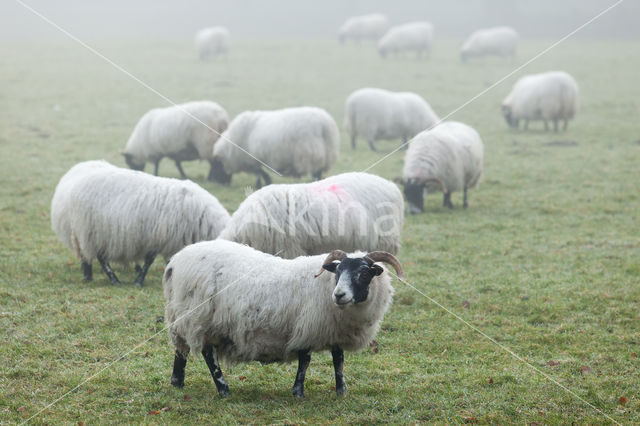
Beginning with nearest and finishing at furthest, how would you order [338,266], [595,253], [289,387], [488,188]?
[338,266] → [289,387] → [595,253] → [488,188]

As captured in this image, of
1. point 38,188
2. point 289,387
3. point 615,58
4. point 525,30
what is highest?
point 525,30

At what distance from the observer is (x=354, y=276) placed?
5.60 meters

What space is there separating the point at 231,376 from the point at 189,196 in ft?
11.0

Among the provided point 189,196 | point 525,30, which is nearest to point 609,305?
point 189,196

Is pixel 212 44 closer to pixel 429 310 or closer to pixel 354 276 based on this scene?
pixel 429 310

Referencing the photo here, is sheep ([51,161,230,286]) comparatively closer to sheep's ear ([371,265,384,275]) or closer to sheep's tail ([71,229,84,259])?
sheep's tail ([71,229,84,259])

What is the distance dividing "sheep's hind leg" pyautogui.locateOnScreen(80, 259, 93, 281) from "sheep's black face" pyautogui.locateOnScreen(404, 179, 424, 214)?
257 inches

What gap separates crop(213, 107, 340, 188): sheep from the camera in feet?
45.5

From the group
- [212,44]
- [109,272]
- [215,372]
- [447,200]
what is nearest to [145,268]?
[109,272]

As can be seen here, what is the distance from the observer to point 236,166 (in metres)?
14.5

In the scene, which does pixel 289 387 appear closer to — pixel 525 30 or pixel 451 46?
pixel 451 46

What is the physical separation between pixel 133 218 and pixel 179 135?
6.28m

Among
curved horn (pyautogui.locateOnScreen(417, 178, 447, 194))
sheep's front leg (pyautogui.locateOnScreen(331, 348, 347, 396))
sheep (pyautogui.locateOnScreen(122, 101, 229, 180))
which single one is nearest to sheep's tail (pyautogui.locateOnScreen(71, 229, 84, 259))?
sheep's front leg (pyautogui.locateOnScreen(331, 348, 347, 396))

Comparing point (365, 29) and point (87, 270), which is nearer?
point (87, 270)
